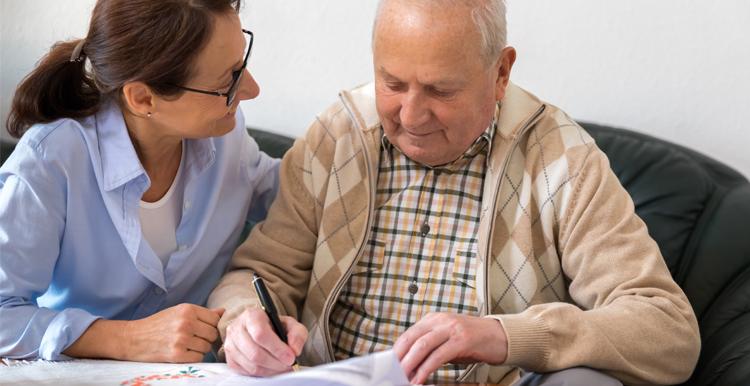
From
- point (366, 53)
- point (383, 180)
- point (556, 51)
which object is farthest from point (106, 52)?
point (556, 51)

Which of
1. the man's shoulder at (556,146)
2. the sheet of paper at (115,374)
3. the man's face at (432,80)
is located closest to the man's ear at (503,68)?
the man's face at (432,80)

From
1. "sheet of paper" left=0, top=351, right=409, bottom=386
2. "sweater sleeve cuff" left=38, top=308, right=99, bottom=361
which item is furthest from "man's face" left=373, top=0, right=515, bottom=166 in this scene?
"sweater sleeve cuff" left=38, top=308, right=99, bottom=361

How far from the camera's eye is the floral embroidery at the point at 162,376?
166cm

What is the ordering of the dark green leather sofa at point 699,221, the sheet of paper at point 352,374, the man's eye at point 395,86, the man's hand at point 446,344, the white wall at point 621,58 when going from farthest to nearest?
the white wall at point 621,58
the dark green leather sofa at point 699,221
the man's eye at point 395,86
the man's hand at point 446,344
the sheet of paper at point 352,374

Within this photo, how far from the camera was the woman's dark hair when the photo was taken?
1.82 metres

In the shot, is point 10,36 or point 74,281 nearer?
point 74,281

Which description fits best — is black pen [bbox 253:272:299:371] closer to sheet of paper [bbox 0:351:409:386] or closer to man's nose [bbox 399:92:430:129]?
sheet of paper [bbox 0:351:409:386]

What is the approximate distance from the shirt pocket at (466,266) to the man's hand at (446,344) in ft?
0.89

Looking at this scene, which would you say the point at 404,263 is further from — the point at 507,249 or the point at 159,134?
the point at 159,134

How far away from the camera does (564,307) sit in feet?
5.82

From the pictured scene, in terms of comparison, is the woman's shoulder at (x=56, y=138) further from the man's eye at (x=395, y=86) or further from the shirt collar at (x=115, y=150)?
the man's eye at (x=395, y=86)

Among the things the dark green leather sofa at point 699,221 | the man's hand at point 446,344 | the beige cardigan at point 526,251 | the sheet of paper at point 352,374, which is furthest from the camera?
the dark green leather sofa at point 699,221

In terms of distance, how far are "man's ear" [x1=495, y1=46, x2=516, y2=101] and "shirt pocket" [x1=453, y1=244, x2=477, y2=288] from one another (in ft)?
0.95

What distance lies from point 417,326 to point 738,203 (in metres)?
0.86
